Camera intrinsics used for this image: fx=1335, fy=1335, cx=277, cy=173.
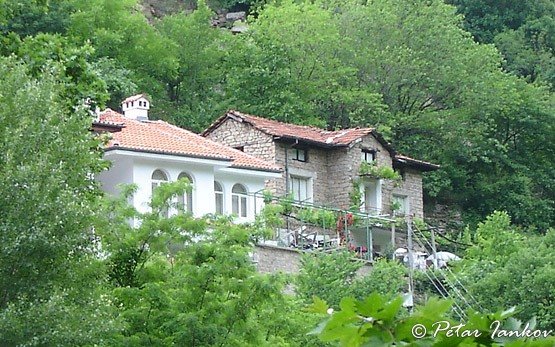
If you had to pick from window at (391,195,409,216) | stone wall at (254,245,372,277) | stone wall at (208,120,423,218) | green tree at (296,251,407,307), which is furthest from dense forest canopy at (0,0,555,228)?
green tree at (296,251,407,307)

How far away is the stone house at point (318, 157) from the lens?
44938 mm

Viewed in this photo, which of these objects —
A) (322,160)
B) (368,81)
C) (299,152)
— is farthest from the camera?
(368,81)

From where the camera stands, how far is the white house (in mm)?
36562

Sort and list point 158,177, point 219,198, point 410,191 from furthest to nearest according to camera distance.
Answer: point 410,191 → point 219,198 → point 158,177

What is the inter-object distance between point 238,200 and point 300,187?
580 cm

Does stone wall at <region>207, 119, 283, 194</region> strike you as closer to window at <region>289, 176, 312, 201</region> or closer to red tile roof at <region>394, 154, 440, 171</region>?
window at <region>289, 176, 312, 201</region>

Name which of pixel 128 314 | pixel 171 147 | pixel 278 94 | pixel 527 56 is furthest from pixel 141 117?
pixel 527 56

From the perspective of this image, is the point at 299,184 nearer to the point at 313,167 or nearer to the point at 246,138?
the point at 313,167

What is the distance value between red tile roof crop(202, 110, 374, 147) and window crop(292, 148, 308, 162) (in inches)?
20.2

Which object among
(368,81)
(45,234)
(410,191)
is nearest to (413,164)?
(410,191)

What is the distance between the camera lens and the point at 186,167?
3838cm

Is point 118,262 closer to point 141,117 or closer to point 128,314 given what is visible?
point 128,314

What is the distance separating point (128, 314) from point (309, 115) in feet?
121

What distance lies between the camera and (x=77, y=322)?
630 inches
